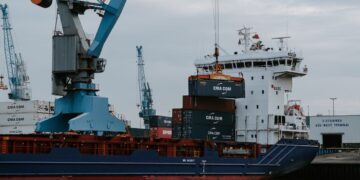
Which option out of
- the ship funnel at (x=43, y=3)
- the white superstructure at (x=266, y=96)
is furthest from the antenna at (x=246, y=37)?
the ship funnel at (x=43, y=3)

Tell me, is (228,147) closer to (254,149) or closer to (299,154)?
(254,149)

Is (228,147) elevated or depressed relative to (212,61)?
depressed

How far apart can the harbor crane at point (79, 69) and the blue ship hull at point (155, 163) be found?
7.42 feet

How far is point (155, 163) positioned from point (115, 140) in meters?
2.55

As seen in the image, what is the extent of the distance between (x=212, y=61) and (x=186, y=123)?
7.58 m

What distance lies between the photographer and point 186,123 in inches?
1377

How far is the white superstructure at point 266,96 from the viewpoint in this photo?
38.0 m

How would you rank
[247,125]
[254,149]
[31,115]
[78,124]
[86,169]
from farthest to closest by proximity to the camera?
Result: [31,115] → [247,125] → [254,149] → [78,124] → [86,169]

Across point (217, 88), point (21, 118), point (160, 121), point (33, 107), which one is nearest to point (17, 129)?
point (21, 118)

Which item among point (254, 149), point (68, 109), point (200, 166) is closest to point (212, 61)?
point (254, 149)

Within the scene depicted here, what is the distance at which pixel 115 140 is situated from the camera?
28.4m

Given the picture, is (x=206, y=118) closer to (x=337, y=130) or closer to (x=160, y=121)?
(x=160, y=121)

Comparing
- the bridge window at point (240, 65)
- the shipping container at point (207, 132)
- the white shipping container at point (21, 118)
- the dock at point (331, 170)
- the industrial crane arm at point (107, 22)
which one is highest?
the industrial crane arm at point (107, 22)

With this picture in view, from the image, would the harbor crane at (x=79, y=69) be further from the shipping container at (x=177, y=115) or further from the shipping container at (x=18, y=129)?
the shipping container at (x=18, y=129)
